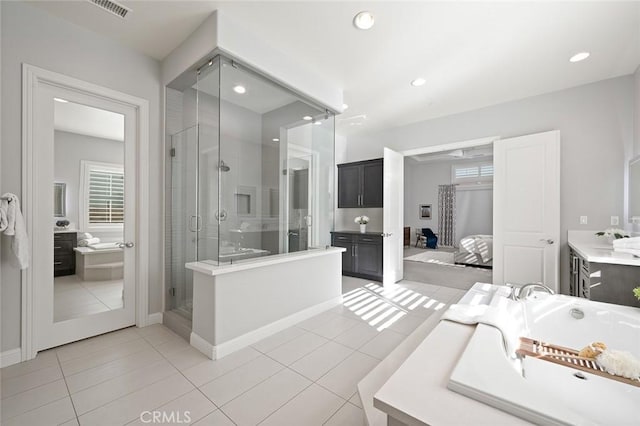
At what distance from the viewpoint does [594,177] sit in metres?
3.23

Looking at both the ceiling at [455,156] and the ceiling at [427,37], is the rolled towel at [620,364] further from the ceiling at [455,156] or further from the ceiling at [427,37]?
the ceiling at [455,156]

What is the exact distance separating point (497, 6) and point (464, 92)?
1.57 m

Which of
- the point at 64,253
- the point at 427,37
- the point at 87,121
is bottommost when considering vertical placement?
the point at 64,253

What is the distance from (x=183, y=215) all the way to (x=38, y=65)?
1.69m

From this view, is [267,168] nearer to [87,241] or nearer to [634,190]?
[87,241]

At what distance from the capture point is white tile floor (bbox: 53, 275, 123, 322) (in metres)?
2.31

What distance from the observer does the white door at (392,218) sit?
4340mm

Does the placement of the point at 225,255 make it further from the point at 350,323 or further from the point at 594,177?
the point at 594,177

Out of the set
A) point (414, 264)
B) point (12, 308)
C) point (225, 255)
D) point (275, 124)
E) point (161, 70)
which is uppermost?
point (161, 70)

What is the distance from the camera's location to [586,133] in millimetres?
3291

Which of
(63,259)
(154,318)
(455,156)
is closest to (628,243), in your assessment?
(154,318)

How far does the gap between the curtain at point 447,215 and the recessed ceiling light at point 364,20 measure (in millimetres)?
8112

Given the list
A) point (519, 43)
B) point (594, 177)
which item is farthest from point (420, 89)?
point (594, 177)

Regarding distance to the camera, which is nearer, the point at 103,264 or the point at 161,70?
Result: the point at 103,264
